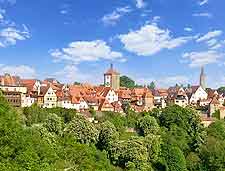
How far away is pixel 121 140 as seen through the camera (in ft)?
169

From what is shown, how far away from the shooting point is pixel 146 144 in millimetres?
51344

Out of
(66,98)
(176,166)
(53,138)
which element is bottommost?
(176,166)

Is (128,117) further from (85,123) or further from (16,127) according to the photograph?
(16,127)

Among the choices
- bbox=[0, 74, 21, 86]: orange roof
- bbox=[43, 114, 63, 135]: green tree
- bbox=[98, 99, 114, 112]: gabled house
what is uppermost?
bbox=[0, 74, 21, 86]: orange roof

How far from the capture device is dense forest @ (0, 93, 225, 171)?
37125 mm

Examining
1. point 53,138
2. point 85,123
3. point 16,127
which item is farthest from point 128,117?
→ point 16,127

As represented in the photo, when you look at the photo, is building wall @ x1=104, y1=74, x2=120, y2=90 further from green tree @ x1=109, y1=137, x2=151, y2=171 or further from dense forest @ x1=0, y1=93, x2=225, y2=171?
green tree @ x1=109, y1=137, x2=151, y2=171

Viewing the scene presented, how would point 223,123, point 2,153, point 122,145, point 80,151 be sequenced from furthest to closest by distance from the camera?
point 223,123
point 122,145
point 80,151
point 2,153

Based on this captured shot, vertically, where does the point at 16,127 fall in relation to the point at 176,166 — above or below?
above

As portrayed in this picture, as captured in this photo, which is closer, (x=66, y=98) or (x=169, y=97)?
(x=66, y=98)

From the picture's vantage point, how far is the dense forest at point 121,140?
122ft

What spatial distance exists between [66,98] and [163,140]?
20.4 m

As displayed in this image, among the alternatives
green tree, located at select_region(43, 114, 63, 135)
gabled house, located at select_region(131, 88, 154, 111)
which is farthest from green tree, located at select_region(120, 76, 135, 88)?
green tree, located at select_region(43, 114, 63, 135)

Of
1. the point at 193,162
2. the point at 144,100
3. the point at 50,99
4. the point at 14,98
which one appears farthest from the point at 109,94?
the point at 193,162
